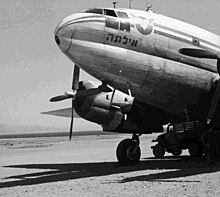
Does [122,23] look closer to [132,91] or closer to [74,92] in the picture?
[132,91]

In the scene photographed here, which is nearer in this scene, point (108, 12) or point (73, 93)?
point (108, 12)

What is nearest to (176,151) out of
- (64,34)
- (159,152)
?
(159,152)

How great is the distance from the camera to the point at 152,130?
19.7m

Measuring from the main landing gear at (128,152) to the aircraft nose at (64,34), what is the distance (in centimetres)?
664

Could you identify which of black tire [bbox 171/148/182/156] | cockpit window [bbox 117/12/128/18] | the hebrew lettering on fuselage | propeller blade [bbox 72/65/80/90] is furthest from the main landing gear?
cockpit window [bbox 117/12/128/18]

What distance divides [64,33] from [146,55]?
3.40m

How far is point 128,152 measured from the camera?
19.3 m

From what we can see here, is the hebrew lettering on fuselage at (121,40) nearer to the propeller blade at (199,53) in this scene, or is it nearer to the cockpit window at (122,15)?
the cockpit window at (122,15)

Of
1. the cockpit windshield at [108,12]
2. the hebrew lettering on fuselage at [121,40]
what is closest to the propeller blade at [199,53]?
the hebrew lettering on fuselage at [121,40]

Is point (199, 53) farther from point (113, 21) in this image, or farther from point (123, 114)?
point (123, 114)

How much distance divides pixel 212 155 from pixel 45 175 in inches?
278

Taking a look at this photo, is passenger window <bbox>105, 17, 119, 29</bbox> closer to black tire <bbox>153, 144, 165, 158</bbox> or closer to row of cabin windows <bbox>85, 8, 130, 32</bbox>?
row of cabin windows <bbox>85, 8, 130, 32</bbox>

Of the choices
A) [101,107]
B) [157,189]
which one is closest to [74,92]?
[101,107]

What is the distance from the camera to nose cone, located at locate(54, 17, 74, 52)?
46.0ft
